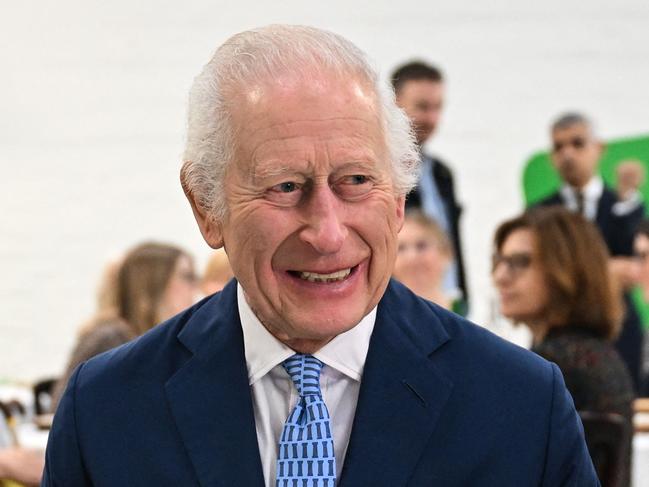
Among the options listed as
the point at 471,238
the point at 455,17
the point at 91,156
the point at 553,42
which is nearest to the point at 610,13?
the point at 553,42

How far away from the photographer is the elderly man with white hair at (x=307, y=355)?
1.28 meters

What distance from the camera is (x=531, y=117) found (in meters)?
7.14

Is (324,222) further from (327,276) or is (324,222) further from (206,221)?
(206,221)

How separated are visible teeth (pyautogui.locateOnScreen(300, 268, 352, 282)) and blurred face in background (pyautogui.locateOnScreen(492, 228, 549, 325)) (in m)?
2.06

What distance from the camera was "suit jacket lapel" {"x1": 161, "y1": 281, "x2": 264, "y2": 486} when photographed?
1.34 metres

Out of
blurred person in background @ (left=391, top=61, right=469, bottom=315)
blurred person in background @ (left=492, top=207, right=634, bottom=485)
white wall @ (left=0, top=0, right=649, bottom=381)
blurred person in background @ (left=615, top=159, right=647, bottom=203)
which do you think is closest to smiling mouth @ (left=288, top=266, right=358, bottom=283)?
blurred person in background @ (left=492, top=207, right=634, bottom=485)

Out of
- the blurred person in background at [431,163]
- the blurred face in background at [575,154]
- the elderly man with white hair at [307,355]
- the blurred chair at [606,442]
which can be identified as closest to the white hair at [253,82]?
the elderly man with white hair at [307,355]

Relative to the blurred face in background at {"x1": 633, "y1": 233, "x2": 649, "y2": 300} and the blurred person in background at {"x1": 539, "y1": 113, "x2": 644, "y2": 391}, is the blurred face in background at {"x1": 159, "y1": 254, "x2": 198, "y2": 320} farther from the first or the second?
the blurred face in background at {"x1": 633, "y1": 233, "x2": 649, "y2": 300}

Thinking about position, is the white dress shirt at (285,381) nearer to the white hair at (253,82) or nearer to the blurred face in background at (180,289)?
the white hair at (253,82)

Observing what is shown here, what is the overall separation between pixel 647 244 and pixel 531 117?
1608 millimetres

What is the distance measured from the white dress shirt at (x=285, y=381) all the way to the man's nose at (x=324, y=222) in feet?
0.55

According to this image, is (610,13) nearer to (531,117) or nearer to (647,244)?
(531,117)

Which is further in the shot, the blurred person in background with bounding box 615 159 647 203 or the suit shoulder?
the blurred person in background with bounding box 615 159 647 203

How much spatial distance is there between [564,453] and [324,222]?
37 cm
